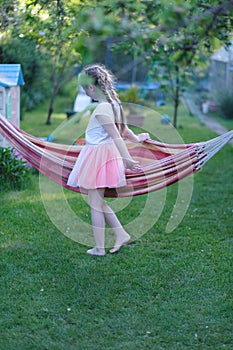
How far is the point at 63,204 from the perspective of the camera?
4.68 metres

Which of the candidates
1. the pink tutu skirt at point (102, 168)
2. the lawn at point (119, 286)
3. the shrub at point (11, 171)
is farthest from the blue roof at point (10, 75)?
the pink tutu skirt at point (102, 168)

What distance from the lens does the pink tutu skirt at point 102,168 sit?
3430 mm

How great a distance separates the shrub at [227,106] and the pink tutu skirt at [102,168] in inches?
302

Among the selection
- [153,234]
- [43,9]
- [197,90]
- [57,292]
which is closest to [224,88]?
[197,90]

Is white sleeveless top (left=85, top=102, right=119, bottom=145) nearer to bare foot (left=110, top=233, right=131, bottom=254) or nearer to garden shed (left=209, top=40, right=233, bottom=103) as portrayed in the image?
bare foot (left=110, top=233, right=131, bottom=254)

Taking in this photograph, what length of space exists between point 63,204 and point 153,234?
3.28 ft

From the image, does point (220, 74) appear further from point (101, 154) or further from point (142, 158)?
point (101, 154)

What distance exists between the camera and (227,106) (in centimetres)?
1084

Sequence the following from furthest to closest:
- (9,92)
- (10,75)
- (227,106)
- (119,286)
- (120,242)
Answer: (227,106)
(10,75)
(9,92)
(120,242)
(119,286)

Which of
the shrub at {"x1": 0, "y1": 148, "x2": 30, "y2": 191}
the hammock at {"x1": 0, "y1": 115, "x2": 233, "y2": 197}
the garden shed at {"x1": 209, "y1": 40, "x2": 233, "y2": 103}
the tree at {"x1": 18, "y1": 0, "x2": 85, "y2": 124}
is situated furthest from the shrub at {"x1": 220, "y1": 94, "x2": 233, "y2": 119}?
the hammock at {"x1": 0, "y1": 115, "x2": 233, "y2": 197}

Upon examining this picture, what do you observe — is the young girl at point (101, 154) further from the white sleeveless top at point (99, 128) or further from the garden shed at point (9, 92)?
the garden shed at point (9, 92)

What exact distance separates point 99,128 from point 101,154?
0.15 meters

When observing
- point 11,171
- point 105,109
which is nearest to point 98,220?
point 105,109

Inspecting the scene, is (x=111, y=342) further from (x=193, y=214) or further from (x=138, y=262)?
(x=193, y=214)
